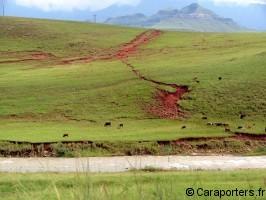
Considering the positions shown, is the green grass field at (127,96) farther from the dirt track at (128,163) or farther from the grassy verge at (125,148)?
the dirt track at (128,163)

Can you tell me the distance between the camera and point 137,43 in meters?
83.5

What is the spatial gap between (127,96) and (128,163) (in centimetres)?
1467

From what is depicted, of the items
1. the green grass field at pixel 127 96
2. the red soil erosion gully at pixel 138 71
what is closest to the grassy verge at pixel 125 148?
the green grass field at pixel 127 96

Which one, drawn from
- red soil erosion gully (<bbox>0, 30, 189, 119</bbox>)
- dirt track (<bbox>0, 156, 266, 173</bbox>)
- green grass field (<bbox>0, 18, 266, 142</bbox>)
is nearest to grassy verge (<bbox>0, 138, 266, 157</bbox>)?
green grass field (<bbox>0, 18, 266, 142</bbox>)

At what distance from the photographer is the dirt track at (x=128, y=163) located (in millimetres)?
26516

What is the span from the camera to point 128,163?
27344 mm

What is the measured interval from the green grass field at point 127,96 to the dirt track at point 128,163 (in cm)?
287

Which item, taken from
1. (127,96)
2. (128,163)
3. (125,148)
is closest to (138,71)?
(127,96)

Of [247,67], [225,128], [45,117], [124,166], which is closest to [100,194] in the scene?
[124,166]

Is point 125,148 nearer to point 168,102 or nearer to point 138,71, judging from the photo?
point 168,102

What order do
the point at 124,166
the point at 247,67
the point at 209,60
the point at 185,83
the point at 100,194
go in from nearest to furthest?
the point at 100,194 < the point at 124,166 < the point at 185,83 < the point at 247,67 < the point at 209,60

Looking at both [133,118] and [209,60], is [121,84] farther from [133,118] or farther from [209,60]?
[209,60]

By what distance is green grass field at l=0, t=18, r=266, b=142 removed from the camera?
114 ft

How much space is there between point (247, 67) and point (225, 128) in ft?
44.2
